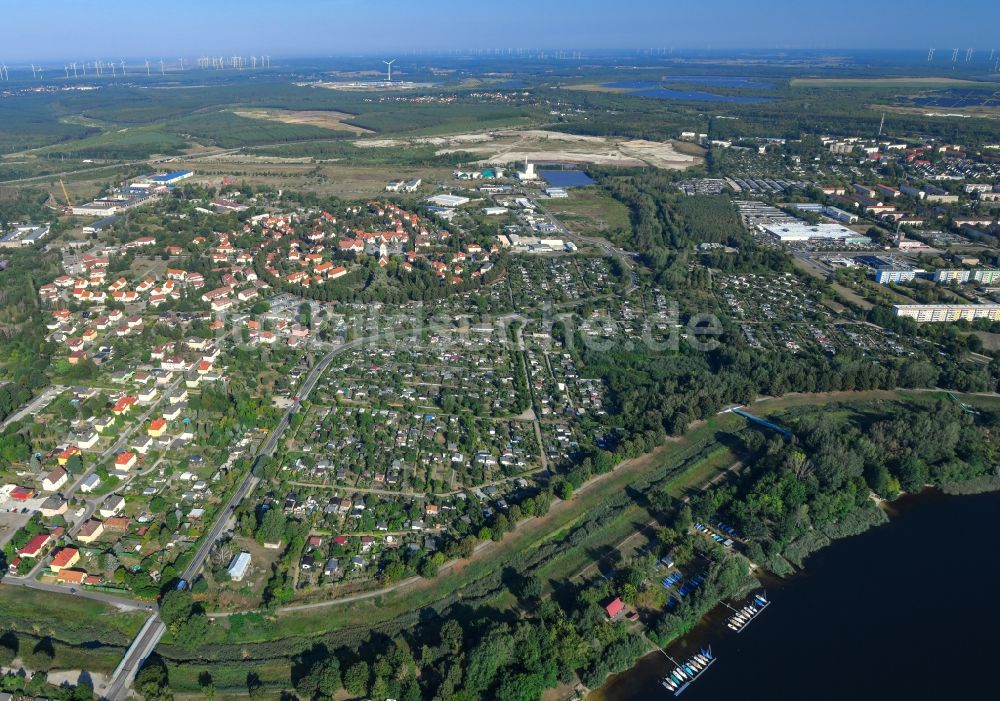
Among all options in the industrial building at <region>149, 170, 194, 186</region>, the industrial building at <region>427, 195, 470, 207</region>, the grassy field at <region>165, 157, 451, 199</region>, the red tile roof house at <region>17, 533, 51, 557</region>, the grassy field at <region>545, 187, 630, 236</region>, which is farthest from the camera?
the grassy field at <region>165, 157, 451, 199</region>

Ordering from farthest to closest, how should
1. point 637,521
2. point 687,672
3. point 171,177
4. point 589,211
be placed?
point 171,177, point 589,211, point 637,521, point 687,672

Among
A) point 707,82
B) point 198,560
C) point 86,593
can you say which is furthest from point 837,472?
point 707,82

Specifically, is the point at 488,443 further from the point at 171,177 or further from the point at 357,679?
the point at 171,177

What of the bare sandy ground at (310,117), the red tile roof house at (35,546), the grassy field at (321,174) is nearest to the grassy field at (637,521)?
the red tile roof house at (35,546)

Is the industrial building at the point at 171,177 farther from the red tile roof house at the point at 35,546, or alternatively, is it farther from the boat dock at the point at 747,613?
the boat dock at the point at 747,613

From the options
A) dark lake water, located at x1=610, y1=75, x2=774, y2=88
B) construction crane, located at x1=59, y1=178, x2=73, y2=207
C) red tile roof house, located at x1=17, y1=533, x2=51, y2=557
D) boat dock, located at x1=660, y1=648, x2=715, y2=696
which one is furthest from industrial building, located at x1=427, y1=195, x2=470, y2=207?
dark lake water, located at x1=610, y1=75, x2=774, y2=88

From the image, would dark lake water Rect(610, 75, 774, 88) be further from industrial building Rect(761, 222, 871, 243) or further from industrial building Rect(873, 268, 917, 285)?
industrial building Rect(873, 268, 917, 285)
